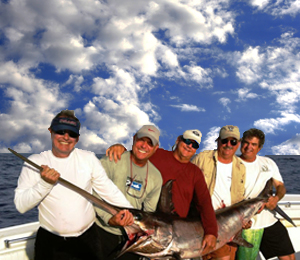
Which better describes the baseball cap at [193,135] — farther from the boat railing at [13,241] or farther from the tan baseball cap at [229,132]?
the boat railing at [13,241]

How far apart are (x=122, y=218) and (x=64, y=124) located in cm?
94

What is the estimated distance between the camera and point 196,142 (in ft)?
10.2

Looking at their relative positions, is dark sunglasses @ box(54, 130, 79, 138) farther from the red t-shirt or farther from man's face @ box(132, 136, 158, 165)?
the red t-shirt

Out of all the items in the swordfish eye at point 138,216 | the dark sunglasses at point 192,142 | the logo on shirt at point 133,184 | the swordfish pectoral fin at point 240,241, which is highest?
the dark sunglasses at point 192,142

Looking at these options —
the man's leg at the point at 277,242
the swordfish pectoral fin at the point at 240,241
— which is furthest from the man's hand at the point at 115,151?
the man's leg at the point at 277,242

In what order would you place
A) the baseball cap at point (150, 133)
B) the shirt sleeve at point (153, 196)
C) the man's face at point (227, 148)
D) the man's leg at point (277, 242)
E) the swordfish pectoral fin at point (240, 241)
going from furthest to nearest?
the man's leg at point (277, 242) < the swordfish pectoral fin at point (240, 241) < the man's face at point (227, 148) < the shirt sleeve at point (153, 196) < the baseball cap at point (150, 133)

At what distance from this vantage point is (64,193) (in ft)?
7.70

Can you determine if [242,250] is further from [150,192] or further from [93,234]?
[93,234]

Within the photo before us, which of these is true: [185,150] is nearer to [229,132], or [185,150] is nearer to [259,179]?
[229,132]

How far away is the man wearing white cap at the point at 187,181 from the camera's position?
308 centimetres

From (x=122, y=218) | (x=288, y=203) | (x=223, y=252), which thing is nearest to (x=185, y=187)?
(x=122, y=218)

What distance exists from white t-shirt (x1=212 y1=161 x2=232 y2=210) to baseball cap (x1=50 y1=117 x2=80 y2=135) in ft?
6.56

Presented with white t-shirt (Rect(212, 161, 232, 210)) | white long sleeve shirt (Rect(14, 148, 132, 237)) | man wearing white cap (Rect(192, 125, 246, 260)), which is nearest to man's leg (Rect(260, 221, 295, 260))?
man wearing white cap (Rect(192, 125, 246, 260))

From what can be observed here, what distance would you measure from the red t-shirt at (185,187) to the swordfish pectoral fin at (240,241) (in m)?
0.76
